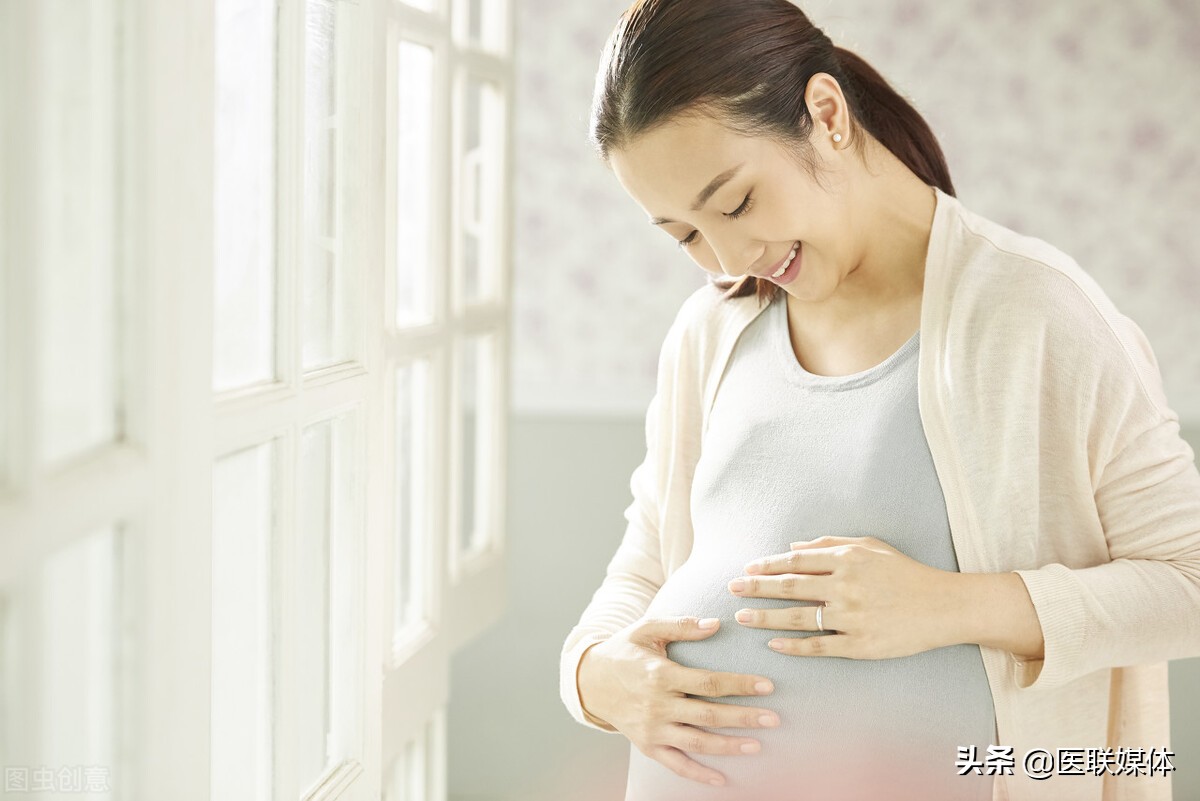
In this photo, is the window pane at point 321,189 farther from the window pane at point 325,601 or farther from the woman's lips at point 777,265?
the woman's lips at point 777,265

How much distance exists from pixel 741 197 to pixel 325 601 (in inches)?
24.7

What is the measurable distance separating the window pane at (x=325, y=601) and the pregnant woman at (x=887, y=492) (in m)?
0.30

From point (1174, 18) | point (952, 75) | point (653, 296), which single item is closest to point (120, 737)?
point (653, 296)

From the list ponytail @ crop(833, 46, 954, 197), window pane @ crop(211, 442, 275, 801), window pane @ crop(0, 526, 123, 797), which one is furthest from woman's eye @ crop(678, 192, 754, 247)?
window pane @ crop(0, 526, 123, 797)

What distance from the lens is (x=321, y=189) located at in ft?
3.68

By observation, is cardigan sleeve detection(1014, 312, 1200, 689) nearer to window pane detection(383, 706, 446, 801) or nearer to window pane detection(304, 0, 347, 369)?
window pane detection(304, 0, 347, 369)

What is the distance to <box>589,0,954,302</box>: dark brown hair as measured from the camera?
3.46 feet

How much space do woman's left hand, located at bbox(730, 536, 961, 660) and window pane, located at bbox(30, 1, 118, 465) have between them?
68cm

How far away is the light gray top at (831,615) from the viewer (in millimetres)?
1079

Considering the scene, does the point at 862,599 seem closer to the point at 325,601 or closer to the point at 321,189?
the point at 325,601

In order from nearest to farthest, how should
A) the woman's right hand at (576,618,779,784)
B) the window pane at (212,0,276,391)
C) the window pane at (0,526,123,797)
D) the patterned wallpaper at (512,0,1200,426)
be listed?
the window pane at (0,526,123,797) → the window pane at (212,0,276,391) → the woman's right hand at (576,618,779,784) → the patterned wallpaper at (512,0,1200,426)

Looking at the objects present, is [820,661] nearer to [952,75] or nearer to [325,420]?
[325,420]

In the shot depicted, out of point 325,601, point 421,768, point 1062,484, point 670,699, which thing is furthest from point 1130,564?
point 421,768

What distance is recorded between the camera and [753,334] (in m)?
1.34
